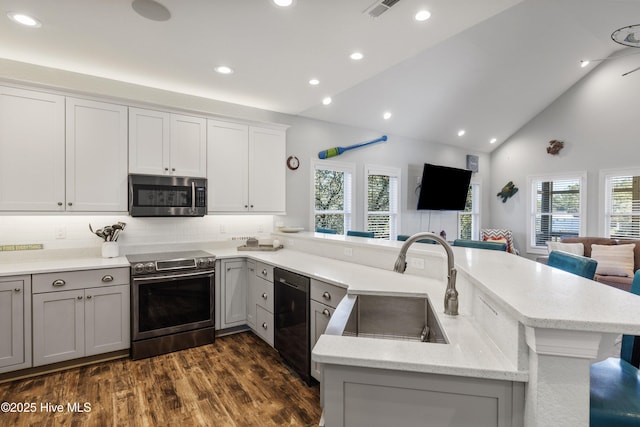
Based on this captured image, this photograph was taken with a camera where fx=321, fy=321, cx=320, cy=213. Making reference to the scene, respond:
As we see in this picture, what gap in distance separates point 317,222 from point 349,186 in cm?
85

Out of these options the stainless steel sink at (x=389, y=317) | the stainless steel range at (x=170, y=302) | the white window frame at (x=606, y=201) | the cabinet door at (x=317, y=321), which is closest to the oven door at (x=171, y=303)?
the stainless steel range at (x=170, y=302)

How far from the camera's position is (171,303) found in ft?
10.3

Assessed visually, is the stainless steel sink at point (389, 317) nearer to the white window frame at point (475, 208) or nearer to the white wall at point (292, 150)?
the white wall at point (292, 150)

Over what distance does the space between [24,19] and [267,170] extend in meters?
2.47

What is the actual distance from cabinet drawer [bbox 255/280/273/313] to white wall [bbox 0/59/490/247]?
1.06 metres

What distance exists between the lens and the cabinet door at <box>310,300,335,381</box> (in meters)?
2.32

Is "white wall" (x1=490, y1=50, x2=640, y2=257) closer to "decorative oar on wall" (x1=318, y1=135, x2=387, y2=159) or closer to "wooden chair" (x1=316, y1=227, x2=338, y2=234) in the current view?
"decorative oar on wall" (x1=318, y1=135, x2=387, y2=159)

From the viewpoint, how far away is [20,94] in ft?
9.01

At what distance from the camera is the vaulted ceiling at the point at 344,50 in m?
2.19

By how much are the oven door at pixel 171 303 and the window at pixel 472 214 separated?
6.06 metres

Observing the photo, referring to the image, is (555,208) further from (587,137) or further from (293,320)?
(293,320)

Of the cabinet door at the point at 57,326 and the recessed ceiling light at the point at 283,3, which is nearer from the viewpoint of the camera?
the recessed ceiling light at the point at 283,3

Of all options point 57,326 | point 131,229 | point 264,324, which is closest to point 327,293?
point 264,324

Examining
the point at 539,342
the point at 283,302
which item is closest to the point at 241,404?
the point at 283,302
